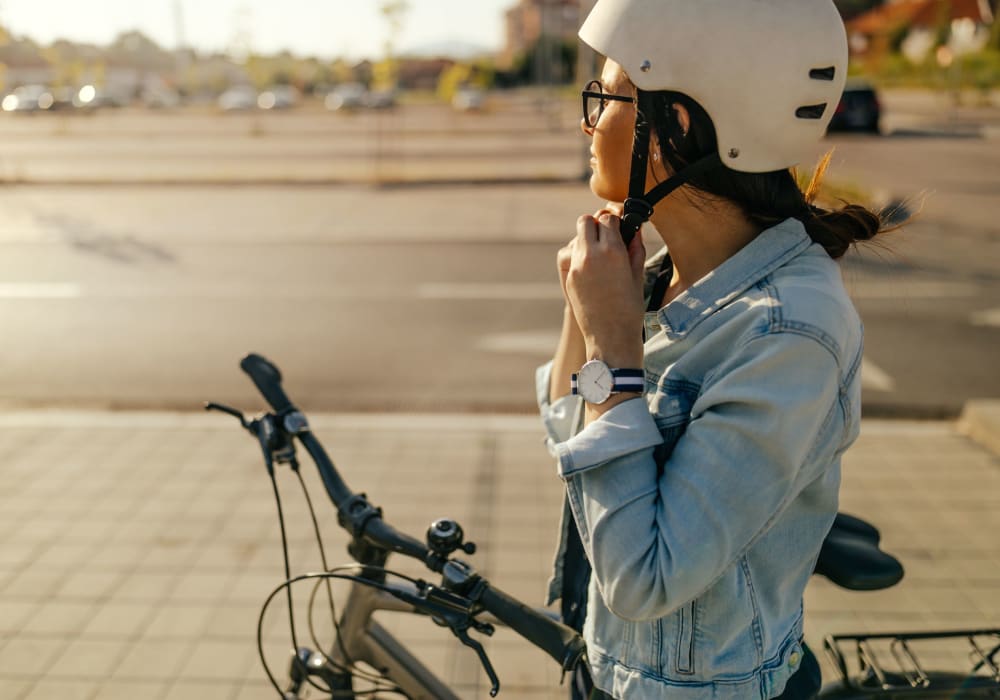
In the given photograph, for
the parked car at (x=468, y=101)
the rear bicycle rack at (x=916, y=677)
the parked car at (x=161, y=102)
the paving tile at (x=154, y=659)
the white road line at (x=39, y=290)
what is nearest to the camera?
the rear bicycle rack at (x=916, y=677)

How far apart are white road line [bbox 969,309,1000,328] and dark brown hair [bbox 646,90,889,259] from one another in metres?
7.26

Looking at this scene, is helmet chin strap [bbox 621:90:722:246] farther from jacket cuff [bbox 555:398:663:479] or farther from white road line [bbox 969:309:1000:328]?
white road line [bbox 969:309:1000:328]

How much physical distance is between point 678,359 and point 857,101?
27.4 metres

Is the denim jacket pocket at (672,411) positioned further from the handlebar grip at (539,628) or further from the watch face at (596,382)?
the handlebar grip at (539,628)

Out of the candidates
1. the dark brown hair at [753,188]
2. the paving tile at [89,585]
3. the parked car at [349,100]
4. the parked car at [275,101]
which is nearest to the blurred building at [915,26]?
the parked car at [349,100]

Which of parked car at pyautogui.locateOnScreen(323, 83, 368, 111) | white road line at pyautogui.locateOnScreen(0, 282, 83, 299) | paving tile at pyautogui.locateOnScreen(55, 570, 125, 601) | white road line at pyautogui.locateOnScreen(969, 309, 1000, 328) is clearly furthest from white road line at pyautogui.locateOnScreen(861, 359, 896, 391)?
parked car at pyautogui.locateOnScreen(323, 83, 368, 111)

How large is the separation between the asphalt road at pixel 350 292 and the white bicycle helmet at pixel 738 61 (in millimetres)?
384

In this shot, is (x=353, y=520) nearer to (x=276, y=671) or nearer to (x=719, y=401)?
(x=719, y=401)

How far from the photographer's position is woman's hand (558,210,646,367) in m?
1.30

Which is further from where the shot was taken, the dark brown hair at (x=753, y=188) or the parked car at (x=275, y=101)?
the parked car at (x=275, y=101)

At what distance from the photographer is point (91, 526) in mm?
4203

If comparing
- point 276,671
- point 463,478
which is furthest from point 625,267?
point 463,478

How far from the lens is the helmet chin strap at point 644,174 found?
1390 millimetres

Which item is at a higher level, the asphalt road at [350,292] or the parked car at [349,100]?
the asphalt road at [350,292]
